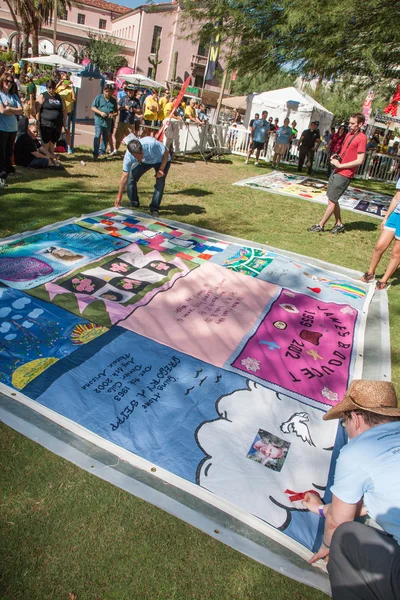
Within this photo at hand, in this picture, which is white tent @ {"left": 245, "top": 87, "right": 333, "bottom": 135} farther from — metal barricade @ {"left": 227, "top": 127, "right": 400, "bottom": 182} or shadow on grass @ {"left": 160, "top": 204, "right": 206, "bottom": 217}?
shadow on grass @ {"left": 160, "top": 204, "right": 206, "bottom": 217}

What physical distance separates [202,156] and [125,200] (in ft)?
22.1

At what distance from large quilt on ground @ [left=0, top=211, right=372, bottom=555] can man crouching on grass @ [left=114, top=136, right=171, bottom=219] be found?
1.30 m

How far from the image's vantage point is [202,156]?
1308 centimetres

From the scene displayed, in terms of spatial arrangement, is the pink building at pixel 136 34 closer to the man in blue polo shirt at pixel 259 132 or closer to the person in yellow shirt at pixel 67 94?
the man in blue polo shirt at pixel 259 132

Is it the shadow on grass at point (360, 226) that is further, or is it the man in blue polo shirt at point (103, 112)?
the man in blue polo shirt at point (103, 112)

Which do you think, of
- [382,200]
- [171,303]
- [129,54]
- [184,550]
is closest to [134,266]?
[171,303]

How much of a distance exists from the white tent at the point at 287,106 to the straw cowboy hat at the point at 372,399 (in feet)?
54.6

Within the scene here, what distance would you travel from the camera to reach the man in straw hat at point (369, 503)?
154 cm

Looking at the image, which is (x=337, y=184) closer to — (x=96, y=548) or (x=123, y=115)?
(x=96, y=548)

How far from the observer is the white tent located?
1644cm

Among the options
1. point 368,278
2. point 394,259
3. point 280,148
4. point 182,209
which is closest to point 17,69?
point 280,148

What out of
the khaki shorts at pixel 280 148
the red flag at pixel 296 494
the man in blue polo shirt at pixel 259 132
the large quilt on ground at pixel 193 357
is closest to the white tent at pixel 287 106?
the man in blue polo shirt at pixel 259 132

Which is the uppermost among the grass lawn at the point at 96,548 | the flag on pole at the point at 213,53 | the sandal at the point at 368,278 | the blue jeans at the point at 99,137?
the flag on pole at the point at 213,53

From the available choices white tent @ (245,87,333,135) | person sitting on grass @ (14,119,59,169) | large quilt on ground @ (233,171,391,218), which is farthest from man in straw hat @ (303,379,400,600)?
white tent @ (245,87,333,135)
